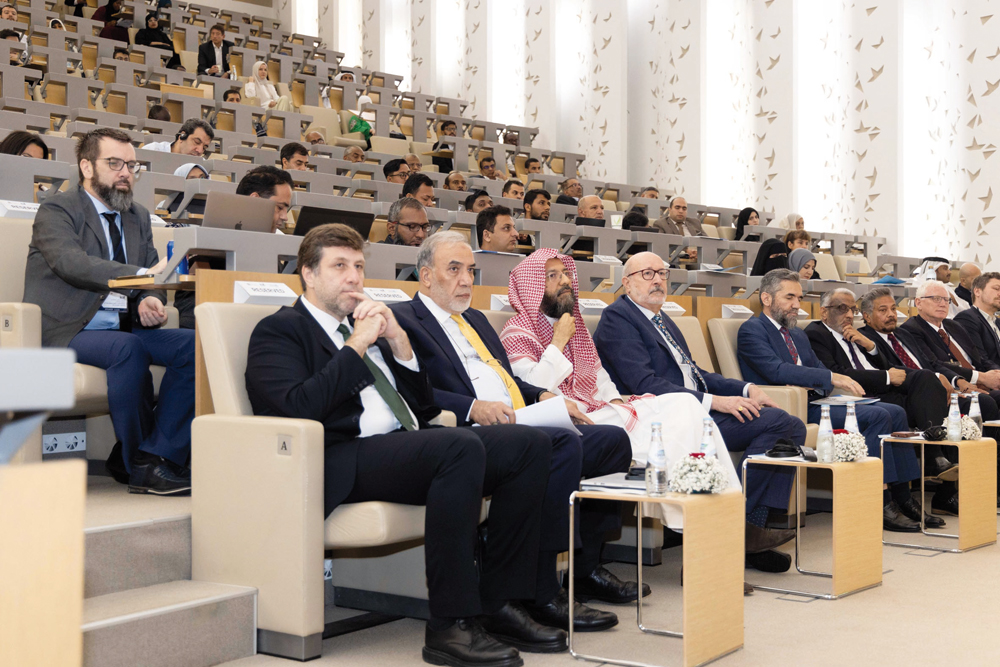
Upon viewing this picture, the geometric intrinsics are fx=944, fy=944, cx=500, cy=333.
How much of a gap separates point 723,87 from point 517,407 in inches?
351

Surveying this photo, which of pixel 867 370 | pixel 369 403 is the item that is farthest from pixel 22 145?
pixel 867 370

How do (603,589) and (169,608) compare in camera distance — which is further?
(603,589)

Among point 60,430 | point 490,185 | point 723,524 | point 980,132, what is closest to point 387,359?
point 723,524

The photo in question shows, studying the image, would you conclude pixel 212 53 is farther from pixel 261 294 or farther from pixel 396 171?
pixel 261 294

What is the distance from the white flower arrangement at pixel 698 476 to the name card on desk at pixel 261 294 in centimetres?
106

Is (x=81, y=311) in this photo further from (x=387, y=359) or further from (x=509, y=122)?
(x=509, y=122)

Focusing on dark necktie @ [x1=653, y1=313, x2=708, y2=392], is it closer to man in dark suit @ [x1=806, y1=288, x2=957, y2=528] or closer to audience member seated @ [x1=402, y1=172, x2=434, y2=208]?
man in dark suit @ [x1=806, y1=288, x2=957, y2=528]

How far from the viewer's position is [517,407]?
267 cm

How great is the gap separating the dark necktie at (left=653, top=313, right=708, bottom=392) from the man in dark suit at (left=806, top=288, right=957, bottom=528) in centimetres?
102

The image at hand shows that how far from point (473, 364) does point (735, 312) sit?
1886 mm

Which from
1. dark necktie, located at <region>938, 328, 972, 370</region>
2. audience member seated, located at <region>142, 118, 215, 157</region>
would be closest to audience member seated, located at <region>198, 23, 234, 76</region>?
audience member seated, located at <region>142, 118, 215, 157</region>

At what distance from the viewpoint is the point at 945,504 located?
161 inches

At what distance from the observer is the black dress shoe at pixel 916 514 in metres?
3.74

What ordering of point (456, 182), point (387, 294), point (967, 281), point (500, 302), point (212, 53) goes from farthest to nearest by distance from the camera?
point (212, 53) < point (456, 182) < point (967, 281) < point (500, 302) < point (387, 294)
